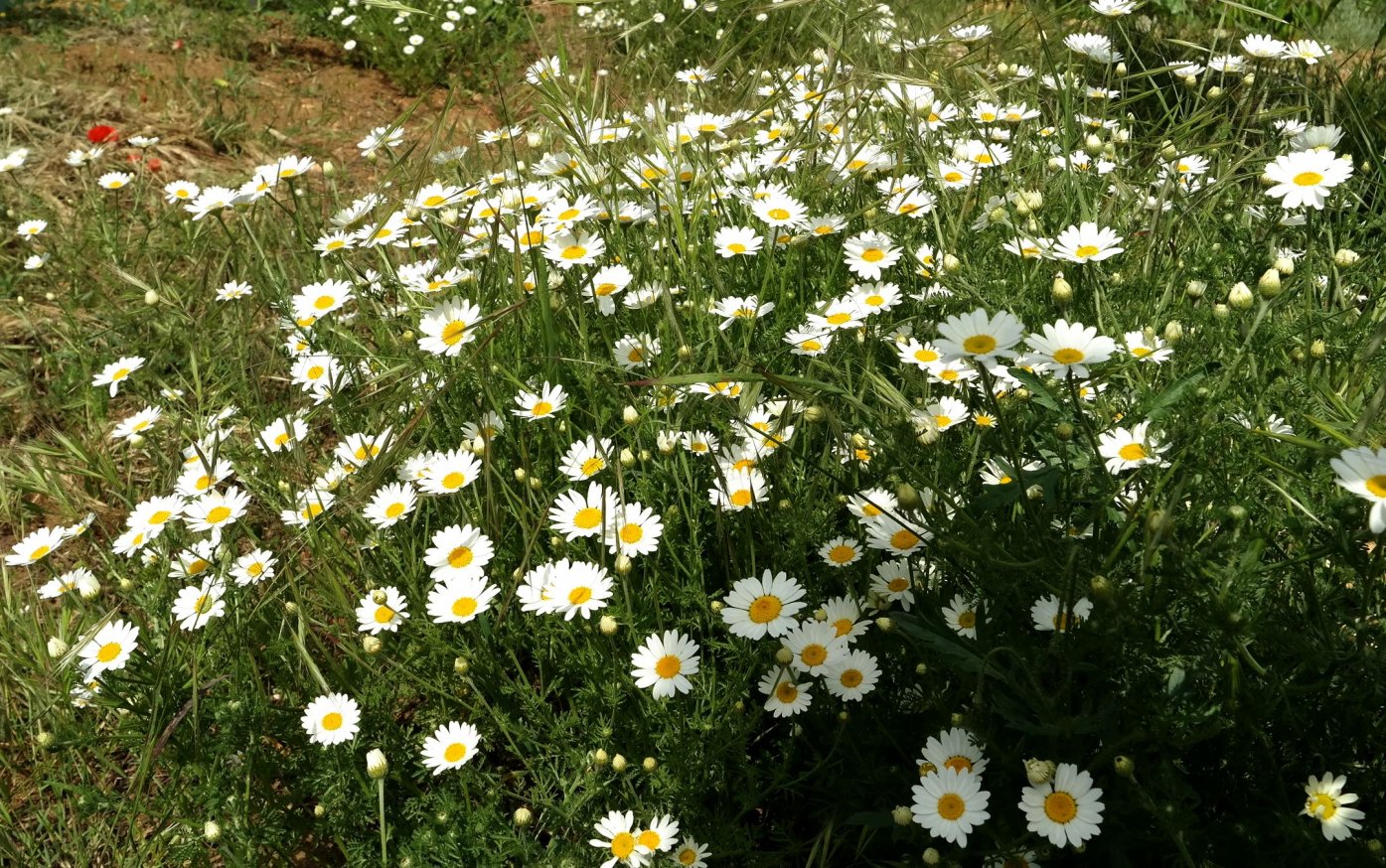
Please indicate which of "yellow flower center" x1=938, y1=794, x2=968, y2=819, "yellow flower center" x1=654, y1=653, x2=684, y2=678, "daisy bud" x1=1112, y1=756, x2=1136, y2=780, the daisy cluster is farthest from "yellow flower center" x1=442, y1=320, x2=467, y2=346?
"daisy bud" x1=1112, y1=756, x2=1136, y2=780

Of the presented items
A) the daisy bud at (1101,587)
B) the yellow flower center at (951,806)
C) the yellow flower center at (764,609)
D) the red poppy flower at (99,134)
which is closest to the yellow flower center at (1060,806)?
the yellow flower center at (951,806)

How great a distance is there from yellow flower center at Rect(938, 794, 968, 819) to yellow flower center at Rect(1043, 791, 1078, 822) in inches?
4.2

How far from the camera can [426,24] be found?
5238 mm

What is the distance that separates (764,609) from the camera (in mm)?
1586

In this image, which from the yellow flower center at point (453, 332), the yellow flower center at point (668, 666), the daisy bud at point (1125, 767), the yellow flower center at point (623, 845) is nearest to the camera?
the daisy bud at point (1125, 767)

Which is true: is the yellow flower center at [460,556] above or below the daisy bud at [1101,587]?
below

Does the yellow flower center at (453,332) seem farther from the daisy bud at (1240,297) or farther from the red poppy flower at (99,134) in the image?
the red poppy flower at (99,134)

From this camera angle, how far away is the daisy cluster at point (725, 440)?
146 cm

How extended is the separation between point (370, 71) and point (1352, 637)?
532 centimetres

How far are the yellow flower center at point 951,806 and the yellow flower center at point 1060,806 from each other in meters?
0.11

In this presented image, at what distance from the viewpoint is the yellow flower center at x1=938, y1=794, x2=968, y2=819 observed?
1346 millimetres

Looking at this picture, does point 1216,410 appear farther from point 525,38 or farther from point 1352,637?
point 525,38

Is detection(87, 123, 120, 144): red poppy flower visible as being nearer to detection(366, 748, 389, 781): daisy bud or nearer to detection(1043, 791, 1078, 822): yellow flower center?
detection(366, 748, 389, 781): daisy bud

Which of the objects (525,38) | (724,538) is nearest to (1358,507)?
(724,538)
